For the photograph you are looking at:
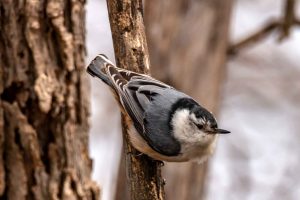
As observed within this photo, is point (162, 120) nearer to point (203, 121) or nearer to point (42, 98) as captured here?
point (203, 121)

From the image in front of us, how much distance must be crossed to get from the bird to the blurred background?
3.00 metres

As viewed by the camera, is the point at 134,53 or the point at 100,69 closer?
the point at 134,53

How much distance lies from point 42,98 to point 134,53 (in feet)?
1.72

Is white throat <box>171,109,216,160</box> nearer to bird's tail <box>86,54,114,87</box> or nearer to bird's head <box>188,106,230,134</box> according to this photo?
bird's head <box>188,106,230,134</box>

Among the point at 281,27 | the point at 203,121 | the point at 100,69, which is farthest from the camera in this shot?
the point at 281,27

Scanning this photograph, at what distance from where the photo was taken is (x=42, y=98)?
3.23m

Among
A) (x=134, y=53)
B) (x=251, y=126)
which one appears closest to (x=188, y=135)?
(x=134, y=53)

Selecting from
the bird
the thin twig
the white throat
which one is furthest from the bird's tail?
the thin twig

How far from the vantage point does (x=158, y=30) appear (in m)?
4.65

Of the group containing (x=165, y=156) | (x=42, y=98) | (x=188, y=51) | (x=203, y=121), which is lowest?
(x=165, y=156)

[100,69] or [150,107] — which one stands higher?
[100,69]

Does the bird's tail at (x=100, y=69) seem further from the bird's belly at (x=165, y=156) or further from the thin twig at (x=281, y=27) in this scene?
the thin twig at (x=281, y=27)

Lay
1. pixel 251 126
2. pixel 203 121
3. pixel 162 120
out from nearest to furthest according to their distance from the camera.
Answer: pixel 203 121
pixel 162 120
pixel 251 126

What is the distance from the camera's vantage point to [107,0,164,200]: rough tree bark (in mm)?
2838
